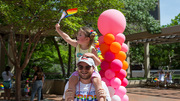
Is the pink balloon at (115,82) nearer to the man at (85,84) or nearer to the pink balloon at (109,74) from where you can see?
the pink balloon at (109,74)

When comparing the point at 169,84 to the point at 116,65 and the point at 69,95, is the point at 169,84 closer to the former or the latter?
the point at 116,65

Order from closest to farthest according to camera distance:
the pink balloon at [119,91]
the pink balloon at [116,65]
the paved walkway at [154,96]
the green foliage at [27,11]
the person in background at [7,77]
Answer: the pink balloon at [116,65], the pink balloon at [119,91], the green foliage at [27,11], the person in background at [7,77], the paved walkway at [154,96]

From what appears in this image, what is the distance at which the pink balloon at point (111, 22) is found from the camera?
17.7ft

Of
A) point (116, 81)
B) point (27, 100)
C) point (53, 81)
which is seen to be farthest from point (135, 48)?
point (116, 81)

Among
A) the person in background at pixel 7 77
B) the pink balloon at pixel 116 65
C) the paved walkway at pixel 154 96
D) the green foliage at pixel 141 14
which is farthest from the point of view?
the green foliage at pixel 141 14

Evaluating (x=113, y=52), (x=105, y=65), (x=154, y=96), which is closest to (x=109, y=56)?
(x=113, y=52)

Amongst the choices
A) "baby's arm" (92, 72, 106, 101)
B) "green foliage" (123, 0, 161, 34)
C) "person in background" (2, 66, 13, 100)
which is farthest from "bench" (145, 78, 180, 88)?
"baby's arm" (92, 72, 106, 101)

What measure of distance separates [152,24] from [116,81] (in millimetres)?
11158

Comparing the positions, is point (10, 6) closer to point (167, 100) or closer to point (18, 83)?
point (18, 83)

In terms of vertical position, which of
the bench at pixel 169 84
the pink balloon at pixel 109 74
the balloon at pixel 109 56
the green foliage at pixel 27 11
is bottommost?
the bench at pixel 169 84

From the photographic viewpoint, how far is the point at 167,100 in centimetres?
1070

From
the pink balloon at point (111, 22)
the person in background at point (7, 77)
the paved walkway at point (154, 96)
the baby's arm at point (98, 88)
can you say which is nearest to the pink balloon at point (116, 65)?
the pink balloon at point (111, 22)

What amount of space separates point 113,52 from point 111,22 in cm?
76

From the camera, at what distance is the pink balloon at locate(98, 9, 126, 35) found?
5402 mm
